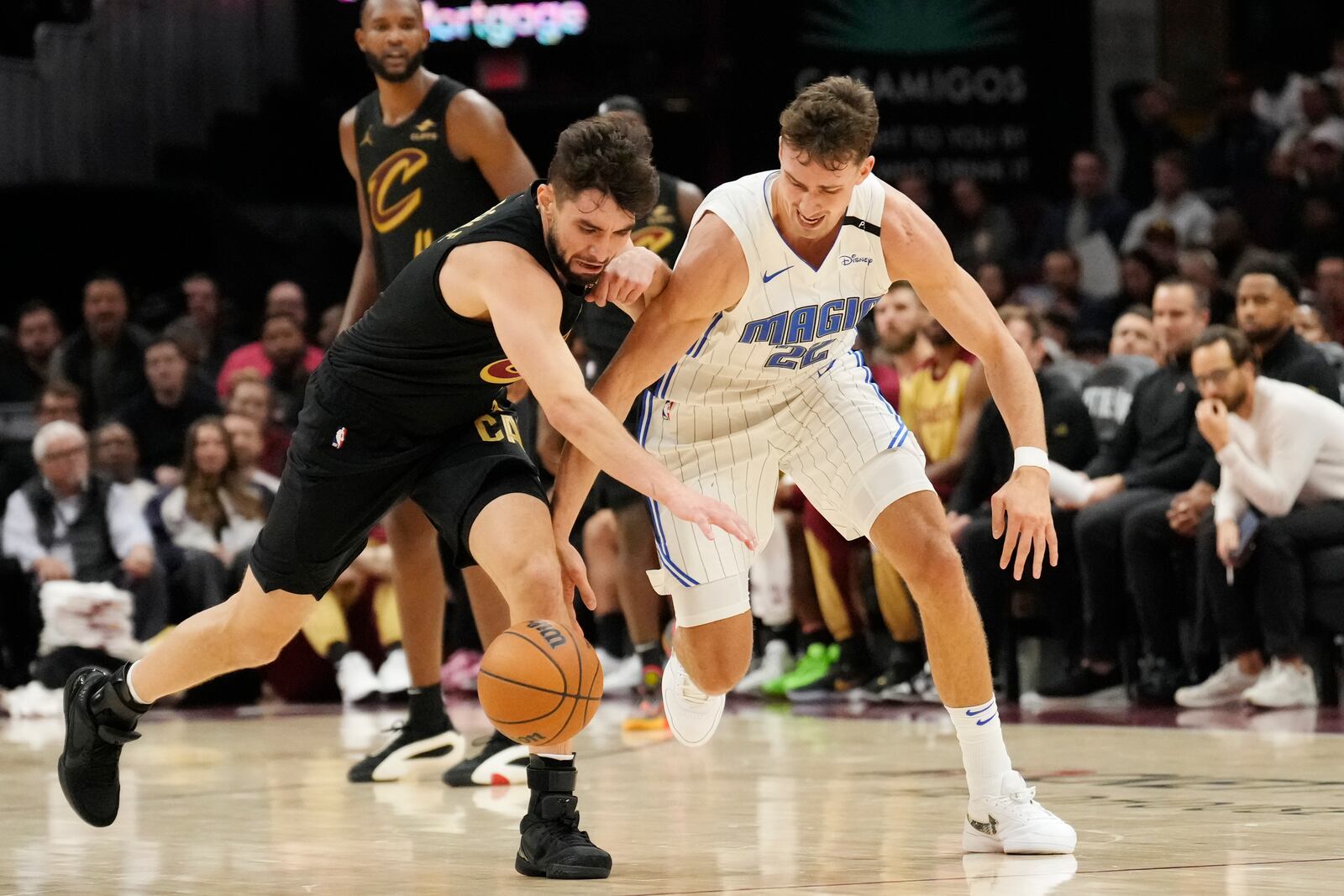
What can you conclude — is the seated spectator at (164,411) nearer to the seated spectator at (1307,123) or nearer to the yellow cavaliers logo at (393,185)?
the yellow cavaliers logo at (393,185)

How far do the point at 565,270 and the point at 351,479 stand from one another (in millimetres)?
758


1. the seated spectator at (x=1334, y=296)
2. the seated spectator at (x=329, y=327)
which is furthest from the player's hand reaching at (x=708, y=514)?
the seated spectator at (x=329, y=327)

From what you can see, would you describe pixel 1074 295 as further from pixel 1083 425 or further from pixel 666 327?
pixel 666 327

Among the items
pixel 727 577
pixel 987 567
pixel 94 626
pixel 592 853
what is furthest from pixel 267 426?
pixel 592 853

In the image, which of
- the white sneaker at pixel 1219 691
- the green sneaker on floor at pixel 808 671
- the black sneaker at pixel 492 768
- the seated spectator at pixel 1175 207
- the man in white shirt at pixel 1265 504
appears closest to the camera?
the black sneaker at pixel 492 768

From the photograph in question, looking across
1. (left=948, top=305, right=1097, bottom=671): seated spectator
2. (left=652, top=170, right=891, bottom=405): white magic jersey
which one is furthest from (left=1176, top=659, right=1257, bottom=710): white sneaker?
(left=652, top=170, right=891, bottom=405): white magic jersey

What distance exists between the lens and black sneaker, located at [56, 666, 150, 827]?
4.76 meters

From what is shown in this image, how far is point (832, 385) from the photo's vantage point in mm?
4742

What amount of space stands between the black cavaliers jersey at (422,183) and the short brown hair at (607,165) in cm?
193

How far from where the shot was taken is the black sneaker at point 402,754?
5.94 meters

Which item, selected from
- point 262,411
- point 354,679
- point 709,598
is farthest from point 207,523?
point 709,598

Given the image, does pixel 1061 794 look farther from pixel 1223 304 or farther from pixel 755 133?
pixel 755 133

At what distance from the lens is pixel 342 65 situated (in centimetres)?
1427

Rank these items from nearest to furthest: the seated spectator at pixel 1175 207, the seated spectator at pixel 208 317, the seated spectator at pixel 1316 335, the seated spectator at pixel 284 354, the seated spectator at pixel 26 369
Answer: the seated spectator at pixel 1316 335 → the seated spectator at pixel 284 354 → the seated spectator at pixel 26 369 → the seated spectator at pixel 1175 207 → the seated spectator at pixel 208 317
